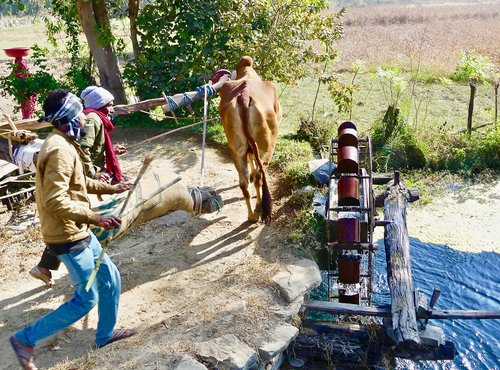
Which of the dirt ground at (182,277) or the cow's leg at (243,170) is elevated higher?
the cow's leg at (243,170)

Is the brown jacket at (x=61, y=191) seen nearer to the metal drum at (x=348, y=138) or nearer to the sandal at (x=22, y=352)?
the sandal at (x=22, y=352)

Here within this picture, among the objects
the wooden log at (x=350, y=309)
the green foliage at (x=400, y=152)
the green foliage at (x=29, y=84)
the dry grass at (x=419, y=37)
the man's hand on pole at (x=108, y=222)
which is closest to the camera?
the man's hand on pole at (x=108, y=222)

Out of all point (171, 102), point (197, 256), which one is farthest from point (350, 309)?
point (171, 102)

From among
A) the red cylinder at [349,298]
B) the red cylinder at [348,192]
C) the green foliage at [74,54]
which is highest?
the green foliage at [74,54]

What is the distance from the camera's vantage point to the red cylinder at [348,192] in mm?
5383

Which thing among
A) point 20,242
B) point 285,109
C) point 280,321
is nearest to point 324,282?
point 280,321

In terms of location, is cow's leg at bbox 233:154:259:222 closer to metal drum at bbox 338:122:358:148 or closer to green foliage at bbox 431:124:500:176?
metal drum at bbox 338:122:358:148

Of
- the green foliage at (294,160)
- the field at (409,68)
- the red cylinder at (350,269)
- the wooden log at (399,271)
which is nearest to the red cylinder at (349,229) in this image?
the red cylinder at (350,269)

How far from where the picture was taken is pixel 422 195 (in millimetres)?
8328

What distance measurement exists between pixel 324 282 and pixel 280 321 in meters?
1.94

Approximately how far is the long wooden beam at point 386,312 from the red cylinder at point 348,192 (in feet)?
3.92

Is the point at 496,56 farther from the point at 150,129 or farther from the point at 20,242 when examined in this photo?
the point at 20,242

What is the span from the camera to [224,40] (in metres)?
9.74

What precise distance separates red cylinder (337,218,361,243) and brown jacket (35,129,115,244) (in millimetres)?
2583
